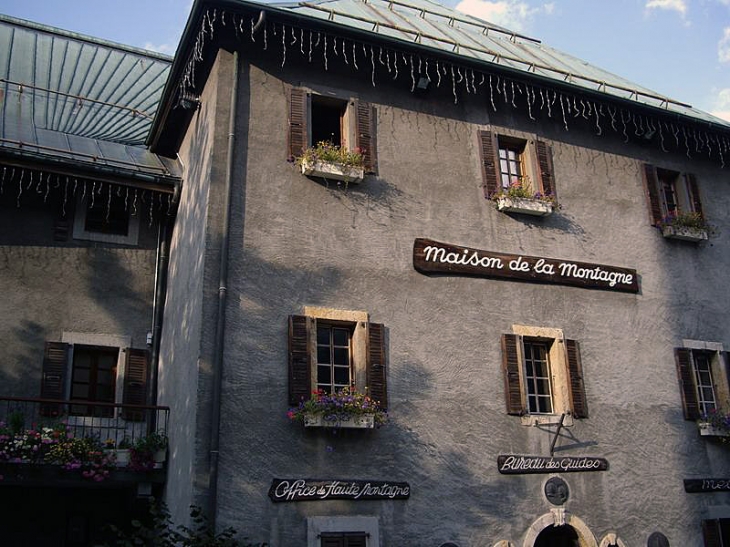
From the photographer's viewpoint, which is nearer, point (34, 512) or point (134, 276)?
point (34, 512)

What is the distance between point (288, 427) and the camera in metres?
11.1

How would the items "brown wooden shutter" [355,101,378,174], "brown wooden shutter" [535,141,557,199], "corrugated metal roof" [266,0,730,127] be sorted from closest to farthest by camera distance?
"brown wooden shutter" [355,101,378,174] → "corrugated metal roof" [266,0,730,127] → "brown wooden shutter" [535,141,557,199]

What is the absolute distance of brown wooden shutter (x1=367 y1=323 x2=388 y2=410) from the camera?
11.7 metres

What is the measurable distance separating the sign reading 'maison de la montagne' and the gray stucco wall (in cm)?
16

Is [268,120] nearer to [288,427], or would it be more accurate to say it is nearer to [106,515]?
[288,427]

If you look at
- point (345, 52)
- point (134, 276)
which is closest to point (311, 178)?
point (345, 52)

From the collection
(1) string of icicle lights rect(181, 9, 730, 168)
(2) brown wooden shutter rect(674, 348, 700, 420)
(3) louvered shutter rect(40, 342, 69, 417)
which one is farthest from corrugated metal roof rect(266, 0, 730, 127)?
(3) louvered shutter rect(40, 342, 69, 417)

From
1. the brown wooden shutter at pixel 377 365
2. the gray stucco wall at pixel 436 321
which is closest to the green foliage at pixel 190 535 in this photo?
the gray stucco wall at pixel 436 321

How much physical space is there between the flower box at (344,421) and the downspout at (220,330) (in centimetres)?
120

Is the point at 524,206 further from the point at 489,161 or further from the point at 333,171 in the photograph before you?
the point at 333,171

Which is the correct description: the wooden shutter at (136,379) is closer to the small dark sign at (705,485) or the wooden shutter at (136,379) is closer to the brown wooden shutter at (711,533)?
the small dark sign at (705,485)

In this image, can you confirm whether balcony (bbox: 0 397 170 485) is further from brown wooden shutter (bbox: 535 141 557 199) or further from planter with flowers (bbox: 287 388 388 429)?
brown wooden shutter (bbox: 535 141 557 199)

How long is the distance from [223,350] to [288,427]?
134 centimetres

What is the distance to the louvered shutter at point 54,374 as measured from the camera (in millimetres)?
12703
